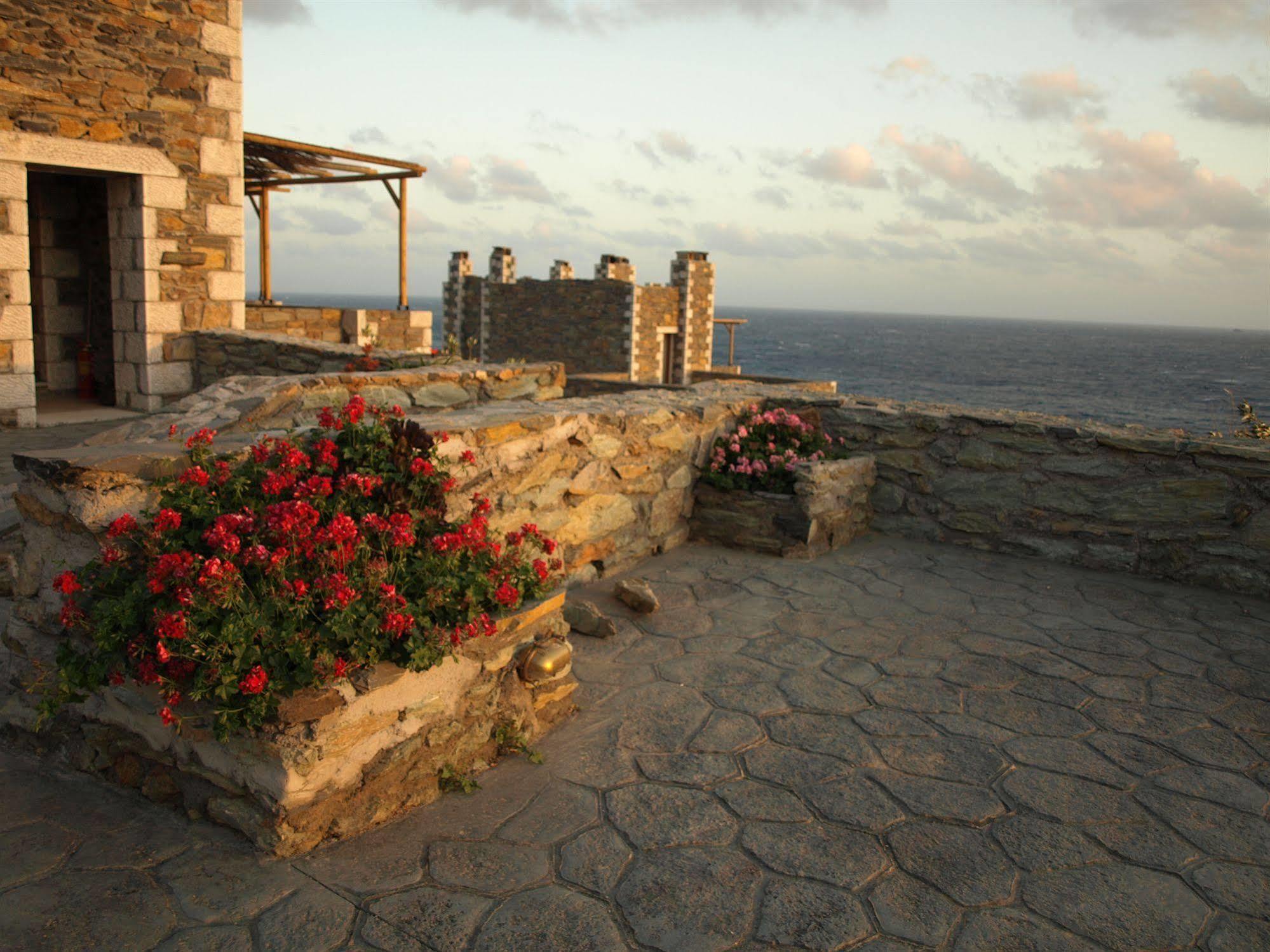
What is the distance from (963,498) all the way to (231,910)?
525 cm

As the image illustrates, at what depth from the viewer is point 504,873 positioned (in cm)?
270

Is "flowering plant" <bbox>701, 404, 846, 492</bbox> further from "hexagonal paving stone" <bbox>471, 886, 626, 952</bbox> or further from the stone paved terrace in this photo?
"hexagonal paving stone" <bbox>471, 886, 626, 952</bbox>

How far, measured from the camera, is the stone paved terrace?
97.5 inches

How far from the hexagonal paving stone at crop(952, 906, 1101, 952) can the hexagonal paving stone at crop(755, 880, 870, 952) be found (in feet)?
0.90

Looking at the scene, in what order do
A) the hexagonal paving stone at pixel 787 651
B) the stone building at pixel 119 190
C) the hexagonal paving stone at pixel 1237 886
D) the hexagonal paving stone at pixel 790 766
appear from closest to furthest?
the hexagonal paving stone at pixel 1237 886, the hexagonal paving stone at pixel 790 766, the hexagonal paving stone at pixel 787 651, the stone building at pixel 119 190

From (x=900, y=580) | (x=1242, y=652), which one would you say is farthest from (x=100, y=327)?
(x=1242, y=652)

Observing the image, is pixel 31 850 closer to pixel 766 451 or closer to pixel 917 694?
pixel 917 694

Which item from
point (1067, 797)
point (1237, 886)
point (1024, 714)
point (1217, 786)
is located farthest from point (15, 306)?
point (1237, 886)

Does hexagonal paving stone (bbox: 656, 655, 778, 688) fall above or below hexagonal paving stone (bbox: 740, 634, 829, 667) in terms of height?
below

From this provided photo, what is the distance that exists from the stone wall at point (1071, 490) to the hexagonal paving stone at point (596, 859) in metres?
4.26

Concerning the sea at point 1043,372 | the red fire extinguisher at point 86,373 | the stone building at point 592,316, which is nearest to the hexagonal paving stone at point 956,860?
the red fire extinguisher at point 86,373

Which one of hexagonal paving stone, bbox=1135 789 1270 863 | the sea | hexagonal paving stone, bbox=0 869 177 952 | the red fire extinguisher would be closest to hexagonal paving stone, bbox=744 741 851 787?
hexagonal paving stone, bbox=1135 789 1270 863

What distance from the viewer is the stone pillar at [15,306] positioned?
8078 millimetres

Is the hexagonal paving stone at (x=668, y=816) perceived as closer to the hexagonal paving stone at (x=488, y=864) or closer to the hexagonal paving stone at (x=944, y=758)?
the hexagonal paving stone at (x=488, y=864)
